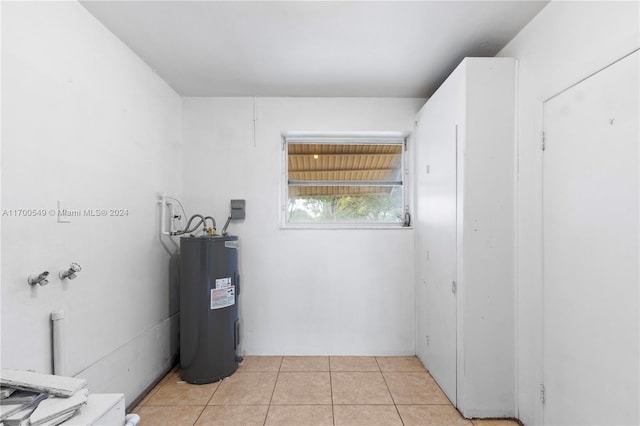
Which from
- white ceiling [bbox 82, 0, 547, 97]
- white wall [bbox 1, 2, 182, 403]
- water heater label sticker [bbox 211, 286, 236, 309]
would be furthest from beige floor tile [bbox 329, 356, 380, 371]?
white ceiling [bbox 82, 0, 547, 97]

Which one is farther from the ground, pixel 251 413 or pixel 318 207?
pixel 318 207

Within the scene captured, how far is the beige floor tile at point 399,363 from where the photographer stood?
2639 millimetres

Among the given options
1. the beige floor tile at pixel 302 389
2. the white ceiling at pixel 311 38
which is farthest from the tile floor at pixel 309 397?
the white ceiling at pixel 311 38

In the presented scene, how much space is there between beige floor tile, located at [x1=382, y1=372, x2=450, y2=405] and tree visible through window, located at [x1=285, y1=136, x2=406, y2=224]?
4.59 feet

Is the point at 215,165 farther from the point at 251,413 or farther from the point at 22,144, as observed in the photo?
the point at 251,413

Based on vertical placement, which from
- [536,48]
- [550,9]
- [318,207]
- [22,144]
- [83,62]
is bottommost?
[318,207]

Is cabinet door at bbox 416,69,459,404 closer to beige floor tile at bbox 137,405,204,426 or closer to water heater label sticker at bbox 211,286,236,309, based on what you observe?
water heater label sticker at bbox 211,286,236,309

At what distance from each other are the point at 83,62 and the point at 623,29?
8.82 feet

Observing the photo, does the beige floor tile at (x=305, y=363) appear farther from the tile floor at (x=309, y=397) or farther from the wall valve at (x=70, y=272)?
the wall valve at (x=70, y=272)

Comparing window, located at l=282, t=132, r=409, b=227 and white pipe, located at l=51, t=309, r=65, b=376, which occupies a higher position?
window, located at l=282, t=132, r=409, b=227

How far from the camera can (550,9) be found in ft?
5.45

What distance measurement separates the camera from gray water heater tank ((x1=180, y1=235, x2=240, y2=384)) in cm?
240

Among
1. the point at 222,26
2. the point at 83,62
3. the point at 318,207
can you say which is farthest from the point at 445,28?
the point at 83,62

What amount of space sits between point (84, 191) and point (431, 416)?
2.57 m
